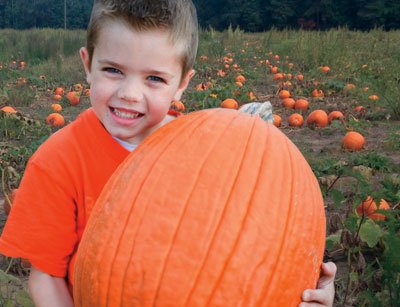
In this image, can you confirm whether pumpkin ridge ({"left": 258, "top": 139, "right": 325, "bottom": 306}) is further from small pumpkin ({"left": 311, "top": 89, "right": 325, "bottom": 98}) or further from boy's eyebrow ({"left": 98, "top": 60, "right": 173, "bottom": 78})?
small pumpkin ({"left": 311, "top": 89, "right": 325, "bottom": 98})

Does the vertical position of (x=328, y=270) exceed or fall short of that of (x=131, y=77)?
it falls short

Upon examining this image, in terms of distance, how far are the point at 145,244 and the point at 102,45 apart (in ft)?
2.23

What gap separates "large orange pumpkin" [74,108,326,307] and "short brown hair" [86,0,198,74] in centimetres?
36

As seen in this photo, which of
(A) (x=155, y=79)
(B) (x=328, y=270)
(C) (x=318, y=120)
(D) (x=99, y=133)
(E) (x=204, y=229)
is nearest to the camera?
(E) (x=204, y=229)

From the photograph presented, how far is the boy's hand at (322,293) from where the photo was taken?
154 cm

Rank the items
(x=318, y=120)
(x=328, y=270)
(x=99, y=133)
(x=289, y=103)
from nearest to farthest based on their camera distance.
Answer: (x=328, y=270)
(x=99, y=133)
(x=318, y=120)
(x=289, y=103)

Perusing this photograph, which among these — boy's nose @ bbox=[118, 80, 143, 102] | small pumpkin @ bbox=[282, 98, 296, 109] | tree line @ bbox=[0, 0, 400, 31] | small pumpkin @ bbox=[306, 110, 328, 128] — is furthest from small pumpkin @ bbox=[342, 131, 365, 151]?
tree line @ bbox=[0, 0, 400, 31]

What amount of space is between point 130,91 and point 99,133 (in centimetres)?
25

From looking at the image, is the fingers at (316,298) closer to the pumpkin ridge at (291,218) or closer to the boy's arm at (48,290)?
the pumpkin ridge at (291,218)

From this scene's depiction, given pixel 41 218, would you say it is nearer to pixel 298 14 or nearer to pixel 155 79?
pixel 155 79

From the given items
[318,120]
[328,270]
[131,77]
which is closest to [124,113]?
[131,77]

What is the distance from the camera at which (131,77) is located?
176 centimetres

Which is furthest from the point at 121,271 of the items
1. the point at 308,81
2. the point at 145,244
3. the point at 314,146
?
the point at 308,81

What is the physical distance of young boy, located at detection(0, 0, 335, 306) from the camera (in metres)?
1.75
